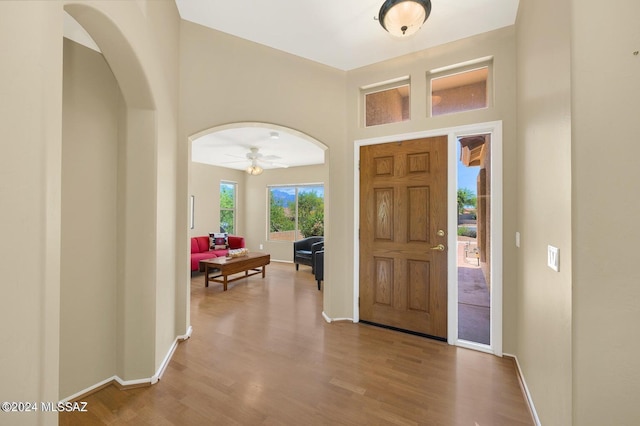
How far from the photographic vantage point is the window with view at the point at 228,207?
7.72 meters

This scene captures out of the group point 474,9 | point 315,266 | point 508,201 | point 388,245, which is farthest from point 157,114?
point 315,266

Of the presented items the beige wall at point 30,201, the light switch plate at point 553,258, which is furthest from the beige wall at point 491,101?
the beige wall at point 30,201

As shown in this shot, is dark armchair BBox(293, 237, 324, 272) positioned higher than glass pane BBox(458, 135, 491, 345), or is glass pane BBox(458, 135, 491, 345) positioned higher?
glass pane BBox(458, 135, 491, 345)

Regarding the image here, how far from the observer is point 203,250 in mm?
6406

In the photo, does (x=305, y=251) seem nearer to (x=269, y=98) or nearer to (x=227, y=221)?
(x=227, y=221)

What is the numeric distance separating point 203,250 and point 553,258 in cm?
660

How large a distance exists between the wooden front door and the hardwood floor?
0.88ft

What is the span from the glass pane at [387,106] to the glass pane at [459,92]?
12.1 inches

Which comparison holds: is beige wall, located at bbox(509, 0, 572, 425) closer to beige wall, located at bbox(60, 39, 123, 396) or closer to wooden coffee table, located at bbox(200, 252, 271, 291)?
beige wall, located at bbox(60, 39, 123, 396)

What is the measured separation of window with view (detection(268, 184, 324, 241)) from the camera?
749 cm

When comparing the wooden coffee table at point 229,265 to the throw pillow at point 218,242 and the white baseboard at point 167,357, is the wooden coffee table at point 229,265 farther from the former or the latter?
the white baseboard at point 167,357

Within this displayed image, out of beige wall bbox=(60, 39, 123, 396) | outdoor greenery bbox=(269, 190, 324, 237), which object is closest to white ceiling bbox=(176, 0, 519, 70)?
beige wall bbox=(60, 39, 123, 396)

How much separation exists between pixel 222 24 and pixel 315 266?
3804 mm

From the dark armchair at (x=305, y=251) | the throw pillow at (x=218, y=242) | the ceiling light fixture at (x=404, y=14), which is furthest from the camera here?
the throw pillow at (x=218, y=242)
